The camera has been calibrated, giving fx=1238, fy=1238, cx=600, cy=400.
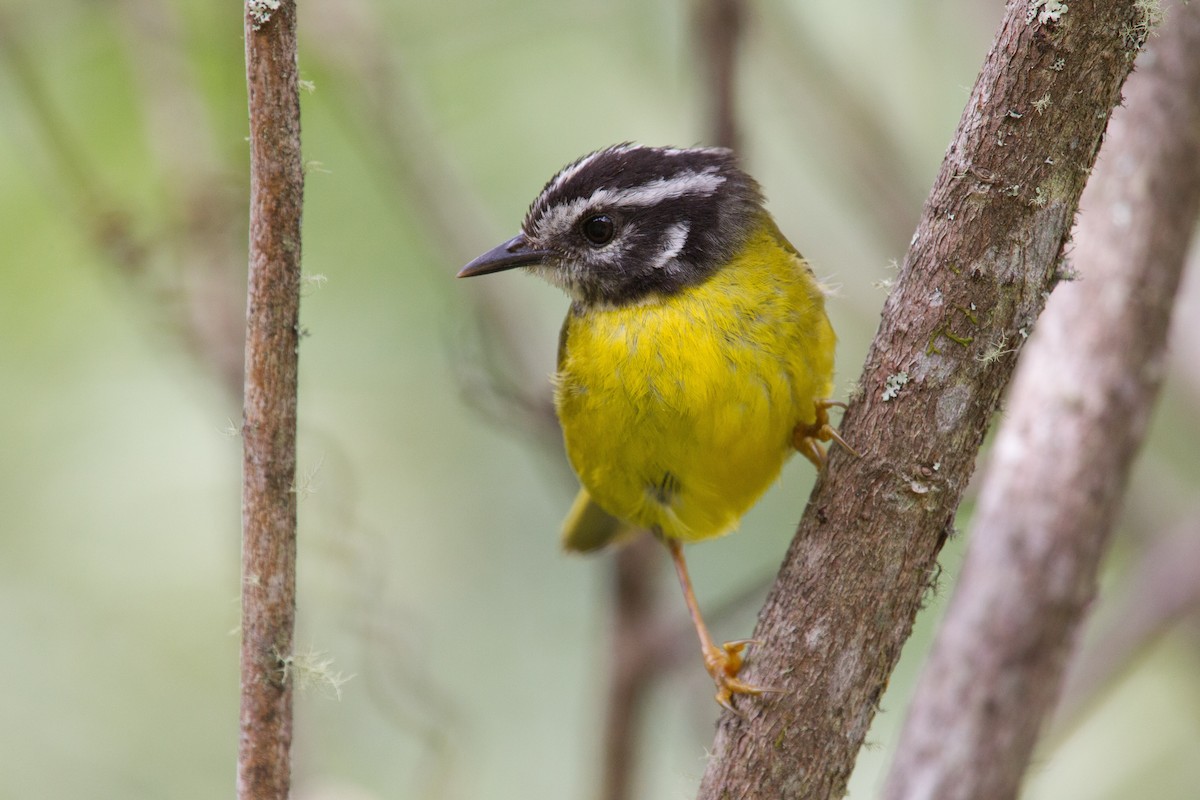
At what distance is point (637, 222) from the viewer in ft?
11.0

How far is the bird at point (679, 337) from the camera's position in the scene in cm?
302

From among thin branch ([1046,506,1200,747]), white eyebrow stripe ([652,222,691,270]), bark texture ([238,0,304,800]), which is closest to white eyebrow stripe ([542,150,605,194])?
white eyebrow stripe ([652,222,691,270])

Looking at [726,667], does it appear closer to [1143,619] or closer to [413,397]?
[1143,619]

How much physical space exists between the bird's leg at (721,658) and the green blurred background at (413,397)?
112 centimetres

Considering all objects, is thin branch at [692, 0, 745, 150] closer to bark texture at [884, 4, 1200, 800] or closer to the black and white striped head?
the black and white striped head

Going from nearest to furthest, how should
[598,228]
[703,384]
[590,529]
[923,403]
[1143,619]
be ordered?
[923,403] < [703,384] < [598,228] < [590,529] < [1143,619]

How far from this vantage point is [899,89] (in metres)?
6.55

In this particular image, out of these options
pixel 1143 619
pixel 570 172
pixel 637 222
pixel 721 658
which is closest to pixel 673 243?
pixel 637 222

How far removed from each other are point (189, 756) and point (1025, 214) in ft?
16.4

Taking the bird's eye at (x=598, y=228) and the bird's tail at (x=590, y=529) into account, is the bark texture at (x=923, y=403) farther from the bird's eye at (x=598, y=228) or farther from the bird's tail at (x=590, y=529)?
the bird's tail at (x=590, y=529)

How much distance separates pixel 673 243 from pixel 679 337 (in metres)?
0.33

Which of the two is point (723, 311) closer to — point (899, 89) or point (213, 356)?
point (213, 356)

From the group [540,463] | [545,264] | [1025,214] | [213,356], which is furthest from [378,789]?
[1025,214]

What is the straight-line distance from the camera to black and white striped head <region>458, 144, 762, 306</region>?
10.7 feet
